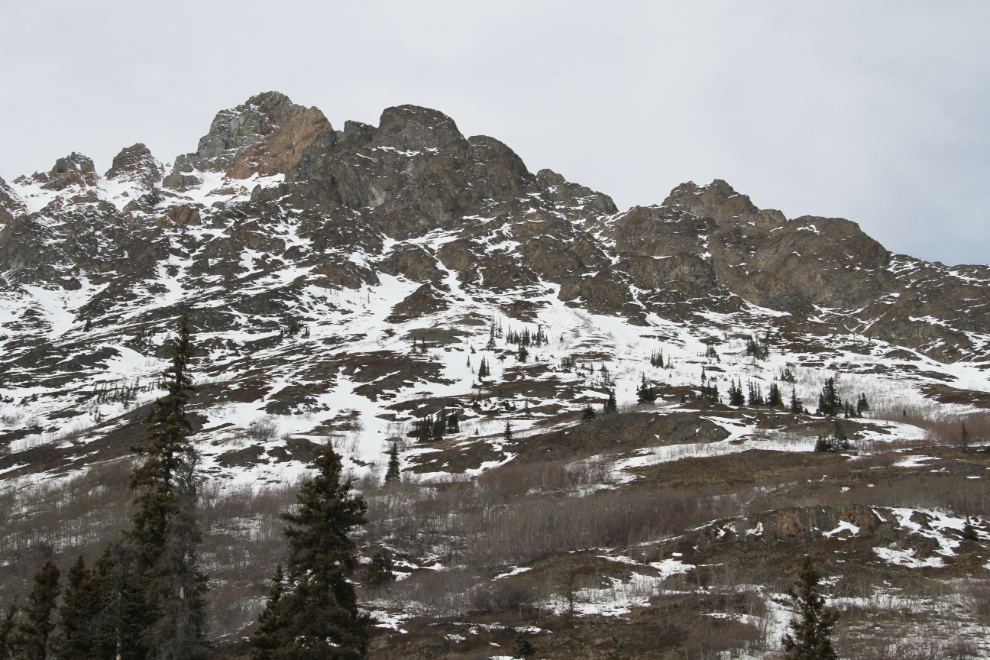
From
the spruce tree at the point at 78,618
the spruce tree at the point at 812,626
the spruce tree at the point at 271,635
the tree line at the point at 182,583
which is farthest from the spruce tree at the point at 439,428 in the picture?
the spruce tree at the point at 812,626

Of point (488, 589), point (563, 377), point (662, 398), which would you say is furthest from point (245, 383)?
point (488, 589)

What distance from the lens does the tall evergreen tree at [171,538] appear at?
20.8m

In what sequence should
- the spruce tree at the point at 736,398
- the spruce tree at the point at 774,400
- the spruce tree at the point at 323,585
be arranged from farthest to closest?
1. the spruce tree at the point at 736,398
2. the spruce tree at the point at 774,400
3. the spruce tree at the point at 323,585

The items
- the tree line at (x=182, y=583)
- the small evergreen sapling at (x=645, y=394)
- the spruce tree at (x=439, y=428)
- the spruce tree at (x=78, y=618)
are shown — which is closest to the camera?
the tree line at (x=182, y=583)

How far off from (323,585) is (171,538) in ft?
20.1

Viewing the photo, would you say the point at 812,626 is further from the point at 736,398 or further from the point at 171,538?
the point at 736,398

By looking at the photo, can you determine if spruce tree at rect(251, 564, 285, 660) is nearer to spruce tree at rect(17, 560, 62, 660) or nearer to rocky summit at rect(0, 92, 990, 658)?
rocky summit at rect(0, 92, 990, 658)

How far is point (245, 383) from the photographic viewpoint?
464ft

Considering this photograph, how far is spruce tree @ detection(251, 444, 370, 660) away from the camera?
63.1 feet

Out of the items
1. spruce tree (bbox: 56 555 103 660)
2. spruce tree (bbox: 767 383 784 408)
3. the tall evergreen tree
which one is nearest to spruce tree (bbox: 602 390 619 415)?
spruce tree (bbox: 767 383 784 408)

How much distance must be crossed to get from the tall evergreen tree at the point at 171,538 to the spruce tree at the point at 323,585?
9.69 ft

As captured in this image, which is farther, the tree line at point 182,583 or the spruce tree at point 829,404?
the spruce tree at point 829,404

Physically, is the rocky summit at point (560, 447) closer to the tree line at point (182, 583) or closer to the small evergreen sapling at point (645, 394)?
the small evergreen sapling at point (645, 394)

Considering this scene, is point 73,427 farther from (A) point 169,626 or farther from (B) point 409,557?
(A) point 169,626
